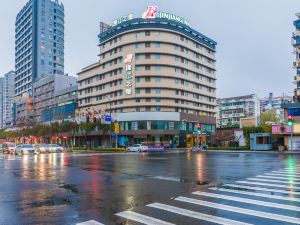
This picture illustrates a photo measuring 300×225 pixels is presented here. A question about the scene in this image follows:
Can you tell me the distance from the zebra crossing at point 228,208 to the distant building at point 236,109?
126m

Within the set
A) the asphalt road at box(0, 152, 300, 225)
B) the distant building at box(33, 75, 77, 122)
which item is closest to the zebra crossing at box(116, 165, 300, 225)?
the asphalt road at box(0, 152, 300, 225)

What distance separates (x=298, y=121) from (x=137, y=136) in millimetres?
38104

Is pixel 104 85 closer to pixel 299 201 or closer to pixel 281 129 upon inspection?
pixel 281 129

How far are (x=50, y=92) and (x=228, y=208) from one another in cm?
12115

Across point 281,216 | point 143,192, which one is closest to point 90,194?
point 143,192

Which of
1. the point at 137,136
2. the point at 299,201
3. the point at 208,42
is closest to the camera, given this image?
the point at 299,201

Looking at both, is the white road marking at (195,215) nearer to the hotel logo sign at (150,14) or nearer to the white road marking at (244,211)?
the white road marking at (244,211)

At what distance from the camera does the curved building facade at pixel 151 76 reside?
80750 mm

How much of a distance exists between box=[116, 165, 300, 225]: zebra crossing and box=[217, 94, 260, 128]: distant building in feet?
412

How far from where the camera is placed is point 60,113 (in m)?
111

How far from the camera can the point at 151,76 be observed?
267ft

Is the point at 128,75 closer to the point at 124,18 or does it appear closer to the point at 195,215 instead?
the point at 124,18

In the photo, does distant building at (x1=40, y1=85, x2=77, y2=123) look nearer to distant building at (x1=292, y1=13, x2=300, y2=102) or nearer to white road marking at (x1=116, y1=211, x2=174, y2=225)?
distant building at (x1=292, y1=13, x2=300, y2=102)

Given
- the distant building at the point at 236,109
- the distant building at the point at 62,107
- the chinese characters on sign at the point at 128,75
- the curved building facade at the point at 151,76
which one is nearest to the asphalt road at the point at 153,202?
the curved building facade at the point at 151,76
